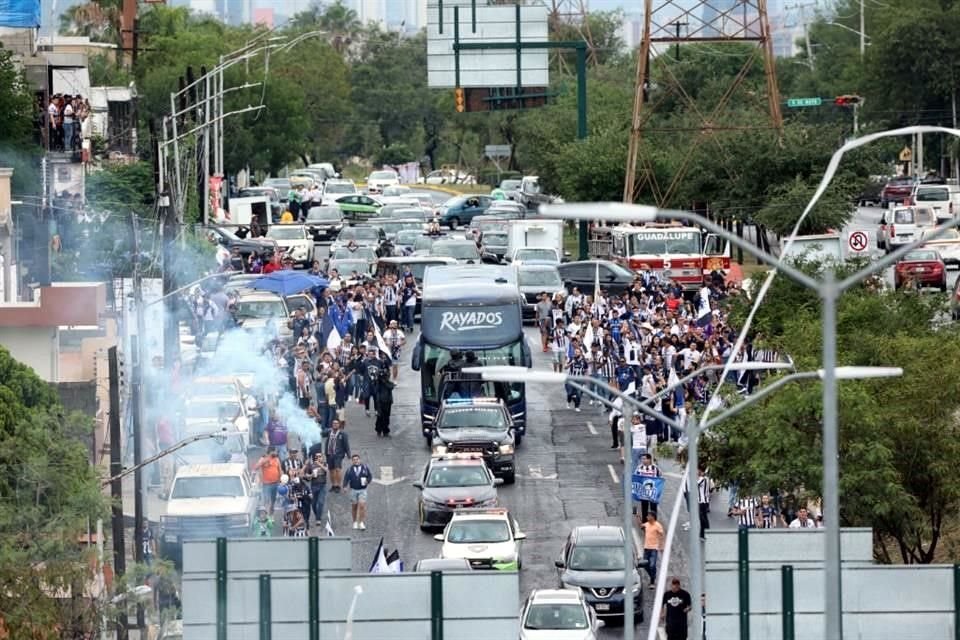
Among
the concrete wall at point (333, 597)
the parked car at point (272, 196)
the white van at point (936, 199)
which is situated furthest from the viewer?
the parked car at point (272, 196)

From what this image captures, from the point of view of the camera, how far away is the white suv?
30.1 m

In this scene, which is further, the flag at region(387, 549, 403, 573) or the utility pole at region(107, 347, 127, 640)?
the utility pole at region(107, 347, 127, 640)

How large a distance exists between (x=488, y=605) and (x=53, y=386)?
1884 cm

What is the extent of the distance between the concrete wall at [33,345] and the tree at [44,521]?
9.08m

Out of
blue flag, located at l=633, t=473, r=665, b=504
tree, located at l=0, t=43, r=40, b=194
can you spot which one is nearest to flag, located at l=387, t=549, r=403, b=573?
blue flag, located at l=633, t=473, r=665, b=504

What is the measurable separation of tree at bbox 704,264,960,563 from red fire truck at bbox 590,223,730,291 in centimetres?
2757

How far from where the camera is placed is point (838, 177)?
6562 centimetres

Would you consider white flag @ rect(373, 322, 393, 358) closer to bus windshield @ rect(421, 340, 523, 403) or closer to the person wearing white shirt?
bus windshield @ rect(421, 340, 523, 403)

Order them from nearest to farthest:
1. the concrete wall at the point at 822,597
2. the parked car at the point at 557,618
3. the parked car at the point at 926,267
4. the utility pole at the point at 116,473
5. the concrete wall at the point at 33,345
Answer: the concrete wall at the point at 822,597
the parked car at the point at 557,618
the utility pole at the point at 116,473
the concrete wall at the point at 33,345
the parked car at the point at 926,267

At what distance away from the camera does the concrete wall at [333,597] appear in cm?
2272

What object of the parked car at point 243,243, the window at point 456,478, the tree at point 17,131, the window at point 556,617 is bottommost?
the window at point 556,617

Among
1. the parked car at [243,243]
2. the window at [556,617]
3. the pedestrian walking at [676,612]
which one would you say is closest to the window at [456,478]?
the window at [556,617]

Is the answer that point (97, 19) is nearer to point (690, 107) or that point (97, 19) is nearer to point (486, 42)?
point (486, 42)

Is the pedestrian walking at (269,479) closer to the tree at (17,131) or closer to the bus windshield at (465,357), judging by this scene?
the bus windshield at (465,357)
